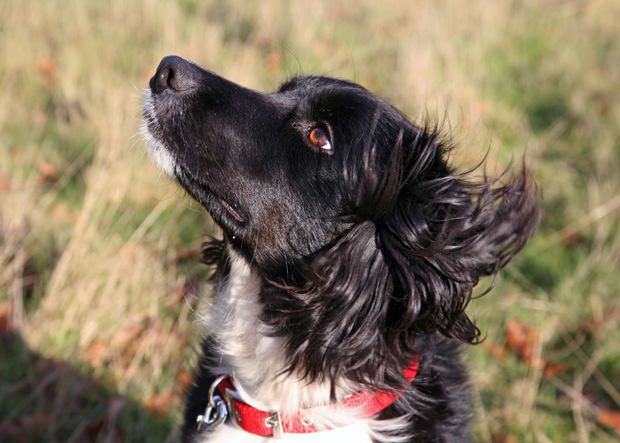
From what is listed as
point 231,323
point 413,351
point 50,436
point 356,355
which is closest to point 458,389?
point 413,351

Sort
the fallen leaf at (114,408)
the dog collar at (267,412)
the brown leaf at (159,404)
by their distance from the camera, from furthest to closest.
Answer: the brown leaf at (159,404) → the fallen leaf at (114,408) → the dog collar at (267,412)

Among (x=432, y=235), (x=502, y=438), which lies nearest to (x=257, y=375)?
(x=432, y=235)

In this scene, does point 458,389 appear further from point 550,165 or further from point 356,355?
point 550,165

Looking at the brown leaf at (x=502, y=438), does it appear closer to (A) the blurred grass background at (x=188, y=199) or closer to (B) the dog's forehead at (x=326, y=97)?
(A) the blurred grass background at (x=188, y=199)

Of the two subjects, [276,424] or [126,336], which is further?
[126,336]

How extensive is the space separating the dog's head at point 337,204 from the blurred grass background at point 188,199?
29 centimetres

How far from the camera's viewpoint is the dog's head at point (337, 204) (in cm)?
224

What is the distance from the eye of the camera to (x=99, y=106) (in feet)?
18.1

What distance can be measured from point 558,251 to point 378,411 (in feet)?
9.40

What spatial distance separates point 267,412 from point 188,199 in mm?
1297

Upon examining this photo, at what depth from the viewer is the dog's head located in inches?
88.4

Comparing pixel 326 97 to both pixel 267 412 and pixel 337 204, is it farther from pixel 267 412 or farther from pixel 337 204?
pixel 267 412

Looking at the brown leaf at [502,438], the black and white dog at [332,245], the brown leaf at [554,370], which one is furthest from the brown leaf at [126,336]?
the brown leaf at [554,370]

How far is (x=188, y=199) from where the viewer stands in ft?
11.2
